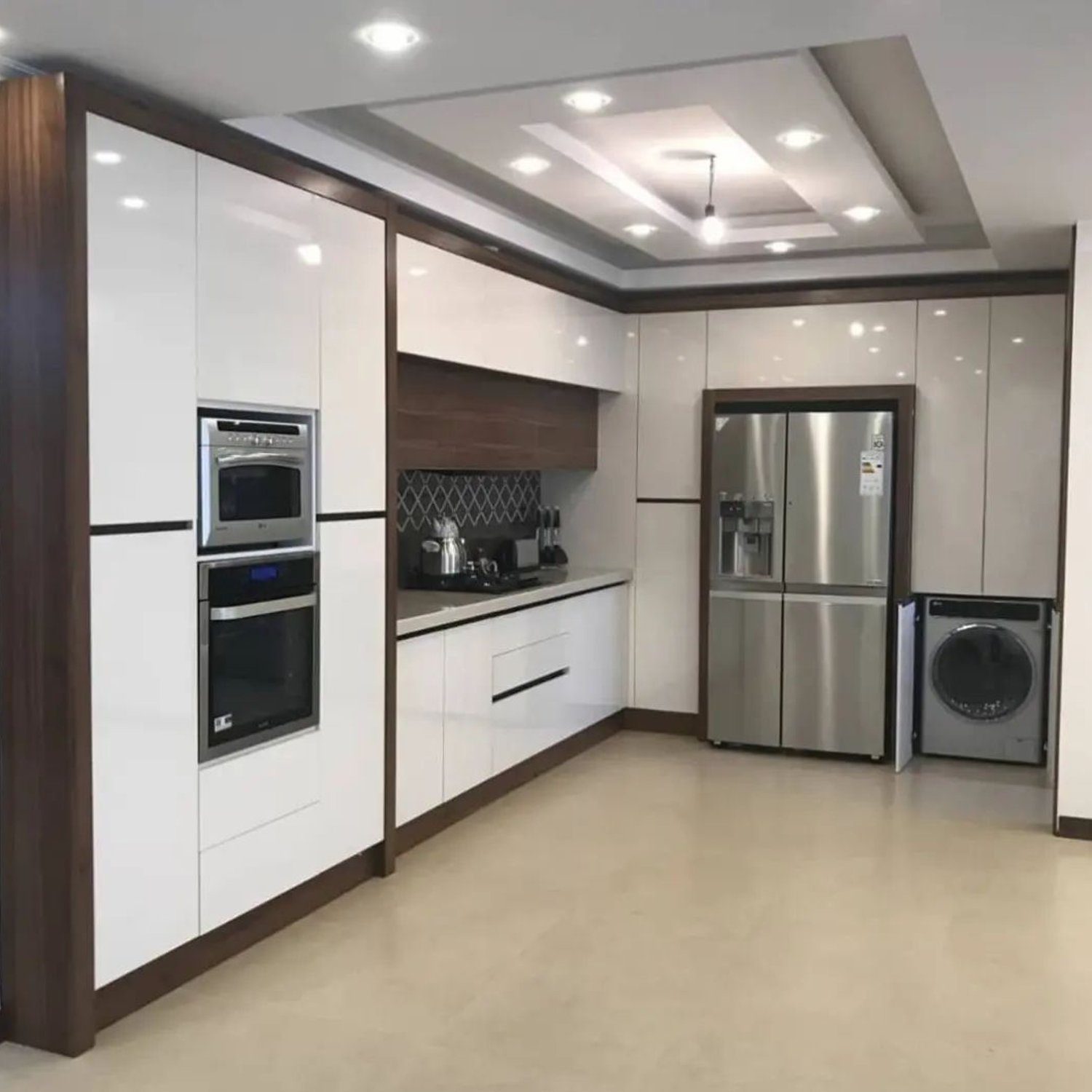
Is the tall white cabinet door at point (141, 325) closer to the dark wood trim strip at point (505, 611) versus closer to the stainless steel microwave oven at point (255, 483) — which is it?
the stainless steel microwave oven at point (255, 483)

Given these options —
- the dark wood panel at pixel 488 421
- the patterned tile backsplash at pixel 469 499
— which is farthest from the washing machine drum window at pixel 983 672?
the patterned tile backsplash at pixel 469 499

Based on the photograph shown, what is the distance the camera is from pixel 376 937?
3641 mm

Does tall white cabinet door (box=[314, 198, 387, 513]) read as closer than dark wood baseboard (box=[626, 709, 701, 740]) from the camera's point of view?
Yes

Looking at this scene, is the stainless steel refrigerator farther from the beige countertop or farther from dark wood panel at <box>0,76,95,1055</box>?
dark wood panel at <box>0,76,95,1055</box>

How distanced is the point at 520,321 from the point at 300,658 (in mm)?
2121

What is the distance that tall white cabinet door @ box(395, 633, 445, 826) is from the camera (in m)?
4.27

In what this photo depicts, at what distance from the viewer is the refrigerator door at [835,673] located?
5832mm

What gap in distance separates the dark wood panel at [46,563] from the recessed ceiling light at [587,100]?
1346 mm

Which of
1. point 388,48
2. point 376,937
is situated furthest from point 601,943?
point 388,48

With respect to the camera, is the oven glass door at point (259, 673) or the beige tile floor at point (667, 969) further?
the oven glass door at point (259, 673)

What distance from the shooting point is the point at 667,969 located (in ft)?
11.3

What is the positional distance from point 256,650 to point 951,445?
3732 millimetres

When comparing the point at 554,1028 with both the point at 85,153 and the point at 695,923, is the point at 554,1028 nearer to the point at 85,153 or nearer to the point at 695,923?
the point at 695,923

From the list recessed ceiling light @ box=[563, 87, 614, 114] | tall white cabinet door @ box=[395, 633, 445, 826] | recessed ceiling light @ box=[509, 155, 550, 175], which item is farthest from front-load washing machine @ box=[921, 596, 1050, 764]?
recessed ceiling light @ box=[563, 87, 614, 114]
